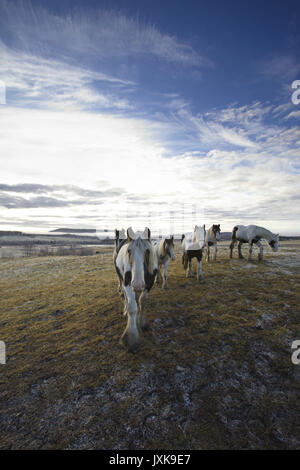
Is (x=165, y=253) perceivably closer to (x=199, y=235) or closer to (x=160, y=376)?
(x=199, y=235)

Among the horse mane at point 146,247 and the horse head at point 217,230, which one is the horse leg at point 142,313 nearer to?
the horse mane at point 146,247

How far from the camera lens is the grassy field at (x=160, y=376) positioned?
375 cm

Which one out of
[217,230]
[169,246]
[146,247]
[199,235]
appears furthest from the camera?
[217,230]

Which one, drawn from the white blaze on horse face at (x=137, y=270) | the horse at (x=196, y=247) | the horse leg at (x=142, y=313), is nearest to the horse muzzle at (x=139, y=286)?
the white blaze on horse face at (x=137, y=270)

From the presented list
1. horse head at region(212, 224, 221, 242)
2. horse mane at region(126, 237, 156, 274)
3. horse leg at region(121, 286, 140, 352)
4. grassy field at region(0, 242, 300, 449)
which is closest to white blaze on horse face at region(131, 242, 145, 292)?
horse mane at region(126, 237, 156, 274)

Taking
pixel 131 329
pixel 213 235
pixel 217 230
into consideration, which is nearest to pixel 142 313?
pixel 131 329

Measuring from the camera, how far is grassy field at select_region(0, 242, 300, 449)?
147 inches

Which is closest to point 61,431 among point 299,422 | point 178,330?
point 178,330

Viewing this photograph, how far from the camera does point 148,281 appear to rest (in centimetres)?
633

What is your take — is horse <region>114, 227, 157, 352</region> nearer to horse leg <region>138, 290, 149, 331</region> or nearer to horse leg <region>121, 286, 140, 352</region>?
horse leg <region>121, 286, 140, 352</region>

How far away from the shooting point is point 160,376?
5051 mm

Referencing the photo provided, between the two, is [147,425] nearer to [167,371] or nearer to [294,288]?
[167,371]

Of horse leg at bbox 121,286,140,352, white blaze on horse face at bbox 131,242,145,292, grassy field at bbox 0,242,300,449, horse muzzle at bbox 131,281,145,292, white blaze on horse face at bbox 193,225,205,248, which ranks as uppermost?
white blaze on horse face at bbox 193,225,205,248

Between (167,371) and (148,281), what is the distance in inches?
98.5
